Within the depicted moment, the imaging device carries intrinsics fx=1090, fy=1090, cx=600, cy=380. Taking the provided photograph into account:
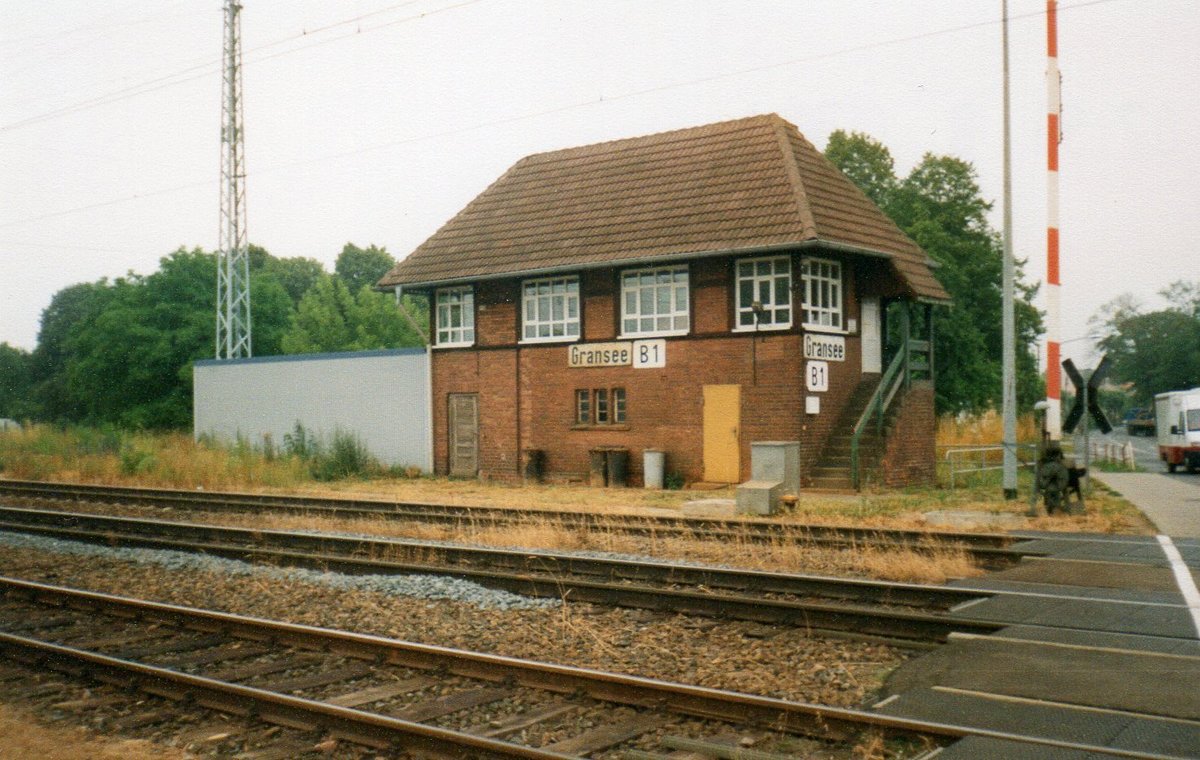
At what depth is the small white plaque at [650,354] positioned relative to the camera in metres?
25.6

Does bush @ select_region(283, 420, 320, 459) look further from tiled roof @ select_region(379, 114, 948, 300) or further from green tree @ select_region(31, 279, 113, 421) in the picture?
green tree @ select_region(31, 279, 113, 421)

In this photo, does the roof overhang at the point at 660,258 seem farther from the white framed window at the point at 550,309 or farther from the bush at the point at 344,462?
the bush at the point at 344,462

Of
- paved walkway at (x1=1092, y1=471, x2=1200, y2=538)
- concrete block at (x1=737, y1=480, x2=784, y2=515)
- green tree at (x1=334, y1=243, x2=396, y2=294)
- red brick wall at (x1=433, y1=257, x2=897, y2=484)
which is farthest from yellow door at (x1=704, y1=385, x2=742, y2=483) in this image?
green tree at (x1=334, y1=243, x2=396, y2=294)

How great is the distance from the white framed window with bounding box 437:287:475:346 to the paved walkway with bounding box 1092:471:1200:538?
54.2ft

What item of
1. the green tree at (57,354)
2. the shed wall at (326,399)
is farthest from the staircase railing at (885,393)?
the green tree at (57,354)

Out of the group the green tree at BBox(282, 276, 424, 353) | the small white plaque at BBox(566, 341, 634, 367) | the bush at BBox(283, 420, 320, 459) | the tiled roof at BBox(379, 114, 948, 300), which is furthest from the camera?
the green tree at BBox(282, 276, 424, 353)

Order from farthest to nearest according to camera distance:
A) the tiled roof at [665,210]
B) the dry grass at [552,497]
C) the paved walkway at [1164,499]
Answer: the tiled roof at [665,210]
the paved walkway at [1164,499]
the dry grass at [552,497]

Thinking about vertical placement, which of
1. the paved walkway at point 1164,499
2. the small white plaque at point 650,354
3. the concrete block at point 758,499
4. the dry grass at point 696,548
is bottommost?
the paved walkway at point 1164,499

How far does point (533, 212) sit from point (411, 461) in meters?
7.71

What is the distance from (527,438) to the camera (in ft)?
91.7

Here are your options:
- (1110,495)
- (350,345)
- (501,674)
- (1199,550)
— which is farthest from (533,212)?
(350,345)

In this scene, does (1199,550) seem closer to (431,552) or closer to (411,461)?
(431,552)

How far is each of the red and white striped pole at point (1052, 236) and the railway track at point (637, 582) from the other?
824 cm

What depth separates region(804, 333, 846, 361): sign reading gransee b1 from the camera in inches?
944
